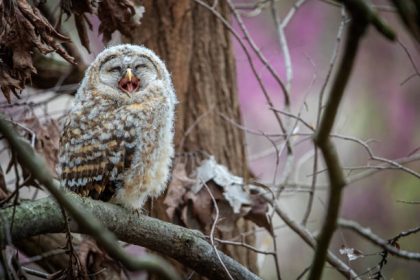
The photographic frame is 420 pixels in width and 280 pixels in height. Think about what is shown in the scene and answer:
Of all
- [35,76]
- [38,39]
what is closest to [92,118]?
[38,39]

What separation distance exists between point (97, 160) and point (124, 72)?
0.73 meters

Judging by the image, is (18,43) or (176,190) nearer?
A: (18,43)

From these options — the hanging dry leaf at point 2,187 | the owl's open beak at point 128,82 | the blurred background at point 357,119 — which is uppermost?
the blurred background at point 357,119

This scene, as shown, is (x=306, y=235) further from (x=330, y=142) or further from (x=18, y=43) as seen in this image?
(x=330, y=142)

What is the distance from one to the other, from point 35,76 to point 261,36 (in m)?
3.96

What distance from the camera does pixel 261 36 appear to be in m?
8.37

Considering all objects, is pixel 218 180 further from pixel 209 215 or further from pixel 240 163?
pixel 240 163

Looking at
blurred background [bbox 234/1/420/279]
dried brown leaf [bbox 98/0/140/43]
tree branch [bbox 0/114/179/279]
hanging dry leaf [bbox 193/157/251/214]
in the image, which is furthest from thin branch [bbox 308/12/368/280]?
blurred background [bbox 234/1/420/279]

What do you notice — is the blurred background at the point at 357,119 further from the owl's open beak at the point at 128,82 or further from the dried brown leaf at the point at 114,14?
the dried brown leaf at the point at 114,14

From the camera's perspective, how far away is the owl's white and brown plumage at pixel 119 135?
3641 millimetres

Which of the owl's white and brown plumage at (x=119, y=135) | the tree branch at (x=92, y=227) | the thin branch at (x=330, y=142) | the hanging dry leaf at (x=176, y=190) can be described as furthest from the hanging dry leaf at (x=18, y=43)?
the thin branch at (x=330, y=142)

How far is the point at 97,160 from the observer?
11.9 feet

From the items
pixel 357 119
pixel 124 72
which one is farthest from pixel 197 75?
pixel 357 119

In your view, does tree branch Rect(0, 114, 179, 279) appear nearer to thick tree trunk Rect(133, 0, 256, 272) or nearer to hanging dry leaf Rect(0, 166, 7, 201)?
hanging dry leaf Rect(0, 166, 7, 201)
